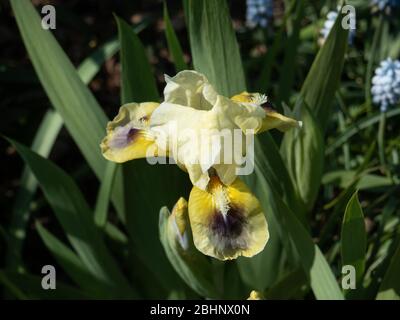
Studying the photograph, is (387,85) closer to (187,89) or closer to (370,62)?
(370,62)

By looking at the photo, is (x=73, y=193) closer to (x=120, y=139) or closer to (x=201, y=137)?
(x=120, y=139)

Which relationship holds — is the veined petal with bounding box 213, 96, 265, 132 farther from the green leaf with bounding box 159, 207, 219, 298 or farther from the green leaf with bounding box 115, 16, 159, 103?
the green leaf with bounding box 115, 16, 159, 103

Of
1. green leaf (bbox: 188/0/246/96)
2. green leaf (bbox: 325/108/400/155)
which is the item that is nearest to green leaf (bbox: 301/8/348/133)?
green leaf (bbox: 188/0/246/96)

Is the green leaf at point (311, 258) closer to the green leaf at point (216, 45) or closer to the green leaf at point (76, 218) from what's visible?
the green leaf at point (216, 45)

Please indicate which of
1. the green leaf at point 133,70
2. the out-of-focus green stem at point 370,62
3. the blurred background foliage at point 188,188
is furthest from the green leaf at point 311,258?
the out-of-focus green stem at point 370,62

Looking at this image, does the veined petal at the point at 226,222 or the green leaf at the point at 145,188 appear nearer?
the veined petal at the point at 226,222
